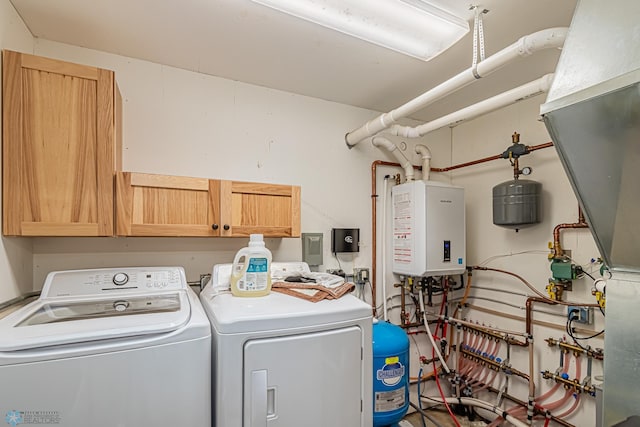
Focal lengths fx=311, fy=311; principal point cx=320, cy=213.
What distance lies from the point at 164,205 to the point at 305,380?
1.13m

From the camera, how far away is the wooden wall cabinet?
5.17 ft

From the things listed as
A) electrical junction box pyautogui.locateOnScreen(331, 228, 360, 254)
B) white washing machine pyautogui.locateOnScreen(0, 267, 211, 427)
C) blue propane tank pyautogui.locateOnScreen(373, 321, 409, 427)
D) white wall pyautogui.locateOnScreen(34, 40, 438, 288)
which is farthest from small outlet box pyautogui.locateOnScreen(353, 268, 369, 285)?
white washing machine pyautogui.locateOnScreen(0, 267, 211, 427)

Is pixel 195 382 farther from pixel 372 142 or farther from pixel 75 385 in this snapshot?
pixel 372 142

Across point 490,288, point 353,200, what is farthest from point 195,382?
point 490,288

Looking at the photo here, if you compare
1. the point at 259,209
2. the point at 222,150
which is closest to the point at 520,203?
the point at 259,209

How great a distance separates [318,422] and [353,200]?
5.43 ft

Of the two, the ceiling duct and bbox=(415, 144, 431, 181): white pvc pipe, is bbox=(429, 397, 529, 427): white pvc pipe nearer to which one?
the ceiling duct

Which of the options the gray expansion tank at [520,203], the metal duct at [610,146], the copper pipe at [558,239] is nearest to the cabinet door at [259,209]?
the metal duct at [610,146]

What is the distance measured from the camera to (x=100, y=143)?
4.91 ft

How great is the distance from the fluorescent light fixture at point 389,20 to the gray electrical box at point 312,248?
4.42 ft

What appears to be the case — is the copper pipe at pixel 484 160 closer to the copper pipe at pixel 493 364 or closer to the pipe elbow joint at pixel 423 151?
the pipe elbow joint at pixel 423 151

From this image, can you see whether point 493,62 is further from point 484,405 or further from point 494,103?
point 484,405

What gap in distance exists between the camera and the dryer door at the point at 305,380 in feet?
3.94

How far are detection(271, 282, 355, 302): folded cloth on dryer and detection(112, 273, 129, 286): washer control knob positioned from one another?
2.52 ft
